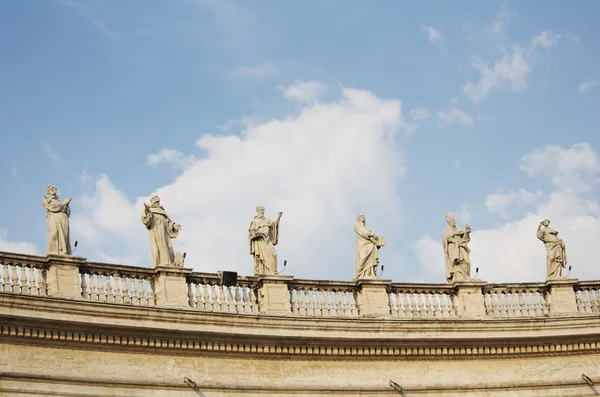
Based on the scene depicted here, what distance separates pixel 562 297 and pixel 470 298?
3028 mm

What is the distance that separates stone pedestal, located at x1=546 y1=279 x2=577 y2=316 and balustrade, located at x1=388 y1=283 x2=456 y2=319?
3119mm

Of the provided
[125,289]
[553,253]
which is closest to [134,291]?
[125,289]

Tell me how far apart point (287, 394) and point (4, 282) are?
26.4 feet

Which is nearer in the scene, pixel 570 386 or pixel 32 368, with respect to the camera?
pixel 32 368

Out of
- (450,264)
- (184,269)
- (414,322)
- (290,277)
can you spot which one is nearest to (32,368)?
(184,269)

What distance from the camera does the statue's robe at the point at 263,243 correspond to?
3603cm

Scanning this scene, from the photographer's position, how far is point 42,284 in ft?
107

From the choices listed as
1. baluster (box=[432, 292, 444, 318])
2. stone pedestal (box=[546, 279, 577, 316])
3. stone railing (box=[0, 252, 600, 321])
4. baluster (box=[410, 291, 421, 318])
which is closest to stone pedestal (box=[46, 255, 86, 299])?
stone railing (box=[0, 252, 600, 321])

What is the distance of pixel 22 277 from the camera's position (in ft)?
106

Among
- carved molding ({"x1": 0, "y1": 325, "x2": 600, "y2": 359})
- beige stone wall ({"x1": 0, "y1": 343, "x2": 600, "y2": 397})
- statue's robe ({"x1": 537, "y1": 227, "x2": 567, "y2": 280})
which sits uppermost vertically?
statue's robe ({"x1": 537, "y1": 227, "x2": 567, "y2": 280})

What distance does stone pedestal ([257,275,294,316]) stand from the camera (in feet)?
116

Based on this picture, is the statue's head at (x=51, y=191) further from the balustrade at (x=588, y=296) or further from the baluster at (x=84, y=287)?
the balustrade at (x=588, y=296)

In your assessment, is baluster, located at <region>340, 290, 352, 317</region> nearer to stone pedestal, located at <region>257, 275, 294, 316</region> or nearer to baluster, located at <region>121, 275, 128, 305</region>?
stone pedestal, located at <region>257, 275, 294, 316</region>

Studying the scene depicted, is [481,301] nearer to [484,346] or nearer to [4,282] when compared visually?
[484,346]
